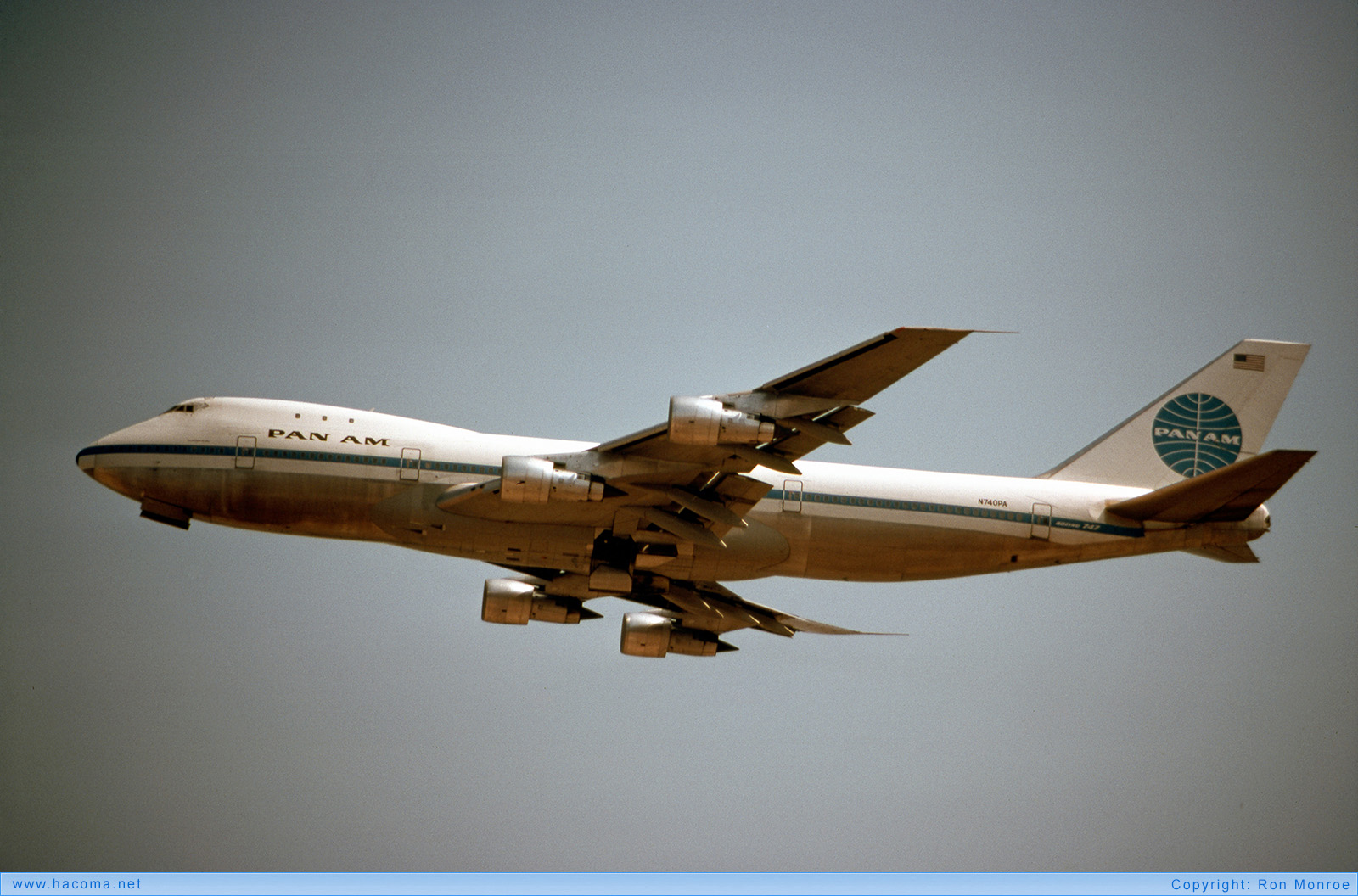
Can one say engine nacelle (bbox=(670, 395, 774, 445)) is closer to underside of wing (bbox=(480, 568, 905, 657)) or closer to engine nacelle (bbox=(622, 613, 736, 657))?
underside of wing (bbox=(480, 568, 905, 657))

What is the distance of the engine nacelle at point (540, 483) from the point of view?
22000 millimetres

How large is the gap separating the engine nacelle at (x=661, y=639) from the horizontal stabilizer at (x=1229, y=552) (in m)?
11.1

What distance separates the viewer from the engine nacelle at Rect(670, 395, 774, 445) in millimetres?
20328

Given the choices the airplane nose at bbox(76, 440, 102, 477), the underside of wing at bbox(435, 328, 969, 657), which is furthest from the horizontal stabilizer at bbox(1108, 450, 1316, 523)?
the airplane nose at bbox(76, 440, 102, 477)

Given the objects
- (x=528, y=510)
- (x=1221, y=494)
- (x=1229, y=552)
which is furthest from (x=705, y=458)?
(x=1229, y=552)

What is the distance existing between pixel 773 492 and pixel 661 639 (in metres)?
6.37

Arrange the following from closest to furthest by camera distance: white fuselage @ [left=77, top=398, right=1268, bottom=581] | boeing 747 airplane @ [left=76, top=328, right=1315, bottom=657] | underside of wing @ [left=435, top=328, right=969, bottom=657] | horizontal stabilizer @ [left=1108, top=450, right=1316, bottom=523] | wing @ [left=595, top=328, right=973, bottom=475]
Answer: wing @ [left=595, top=328, right=973, bottom=475], underside of wing @ [left=435, top=328, right=969, bottom=657], horizontal stabilizer @ [left=1108, top=450, right=1316, bottom=523], boeing 747 airplane @ [left=76, top=328, right=1315, bottom=657], white fuselage @ [left=77, top=398, right=1268, bottom=581]

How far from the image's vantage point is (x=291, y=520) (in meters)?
24.2

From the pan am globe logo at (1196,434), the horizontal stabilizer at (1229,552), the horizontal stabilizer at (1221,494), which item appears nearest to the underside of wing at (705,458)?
the horizontal stabilizer at (1221,494)

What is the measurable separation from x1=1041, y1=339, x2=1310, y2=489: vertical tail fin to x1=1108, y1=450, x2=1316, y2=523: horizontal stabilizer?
295 centimetres

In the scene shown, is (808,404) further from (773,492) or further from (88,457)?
(88,457)

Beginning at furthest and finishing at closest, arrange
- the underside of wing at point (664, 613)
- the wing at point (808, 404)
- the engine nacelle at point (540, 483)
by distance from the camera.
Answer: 1. the underside of wing at point (664, 613)
2. the engine nacelle at point (540, 483)
3. the wing at point (808, 404)

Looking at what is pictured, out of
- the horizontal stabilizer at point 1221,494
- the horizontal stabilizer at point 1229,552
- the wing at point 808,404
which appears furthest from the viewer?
the horizontal stabilizer at point 1229,552

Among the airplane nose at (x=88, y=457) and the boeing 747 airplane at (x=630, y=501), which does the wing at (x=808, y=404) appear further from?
the airplane nose at (x=88, y=457)
